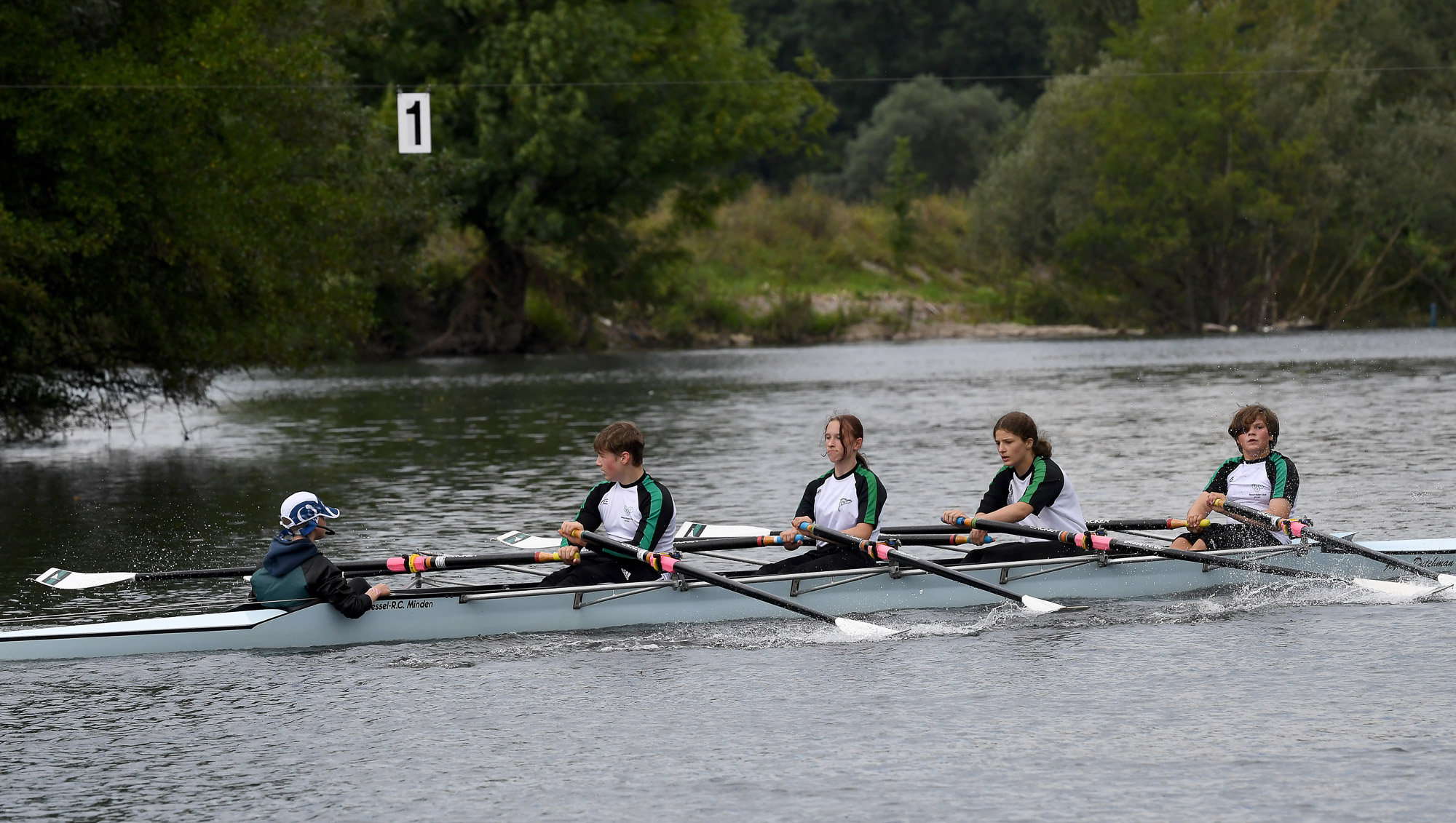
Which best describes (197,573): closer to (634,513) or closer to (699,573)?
(634,513)

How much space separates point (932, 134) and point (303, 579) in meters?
84.8

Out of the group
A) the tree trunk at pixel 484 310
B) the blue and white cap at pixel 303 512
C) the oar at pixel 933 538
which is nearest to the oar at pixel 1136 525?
the oar at pixel 933 538

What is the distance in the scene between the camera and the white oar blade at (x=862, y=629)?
11547 mm

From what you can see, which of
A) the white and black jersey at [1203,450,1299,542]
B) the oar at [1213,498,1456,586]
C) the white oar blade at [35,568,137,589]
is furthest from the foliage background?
the oar at [1213,498,1456,586]

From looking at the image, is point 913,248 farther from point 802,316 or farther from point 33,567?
point 33,567

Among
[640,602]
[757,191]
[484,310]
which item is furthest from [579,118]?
[640,602]

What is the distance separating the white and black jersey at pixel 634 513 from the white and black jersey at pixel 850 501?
109 cm

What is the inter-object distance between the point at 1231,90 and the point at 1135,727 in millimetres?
A: 64587

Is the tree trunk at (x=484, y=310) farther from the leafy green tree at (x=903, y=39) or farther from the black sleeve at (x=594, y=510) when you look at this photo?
the black sleeve at (x=594, y=510)

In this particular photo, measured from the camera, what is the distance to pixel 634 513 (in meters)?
12.2

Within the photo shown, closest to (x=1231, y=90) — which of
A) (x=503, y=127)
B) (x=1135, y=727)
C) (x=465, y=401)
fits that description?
(x=503, y=127)

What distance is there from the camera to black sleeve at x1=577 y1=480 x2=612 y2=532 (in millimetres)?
12289

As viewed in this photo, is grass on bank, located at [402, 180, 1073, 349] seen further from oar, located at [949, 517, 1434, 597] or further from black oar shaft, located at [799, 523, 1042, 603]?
black oar shaft, located at [799, 523, 1042, 603]

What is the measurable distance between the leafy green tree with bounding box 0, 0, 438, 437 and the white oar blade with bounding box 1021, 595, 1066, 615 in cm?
1423
